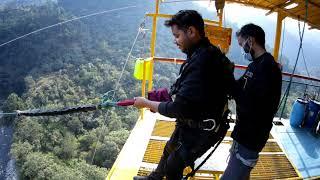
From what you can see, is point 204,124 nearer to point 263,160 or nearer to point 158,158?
point 158,158

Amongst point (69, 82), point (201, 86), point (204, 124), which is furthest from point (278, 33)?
point (69, 82)

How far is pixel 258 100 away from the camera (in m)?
2.55

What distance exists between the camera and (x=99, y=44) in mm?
110062

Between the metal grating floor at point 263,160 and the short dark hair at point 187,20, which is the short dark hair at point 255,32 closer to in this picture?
the short dark hair at point 187,20

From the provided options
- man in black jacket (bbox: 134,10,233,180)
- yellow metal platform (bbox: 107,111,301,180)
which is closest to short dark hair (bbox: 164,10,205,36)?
man in black jacket (bbox: 134,10,233,180)

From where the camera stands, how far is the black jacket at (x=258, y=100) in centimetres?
254

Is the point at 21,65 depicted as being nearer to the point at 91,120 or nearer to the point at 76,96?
the point at 76,96

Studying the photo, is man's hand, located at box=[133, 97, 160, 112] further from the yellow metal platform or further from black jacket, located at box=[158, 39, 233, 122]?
the yellow metal platform

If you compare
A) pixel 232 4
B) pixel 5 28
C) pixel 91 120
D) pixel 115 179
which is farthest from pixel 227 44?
pixel 5 28

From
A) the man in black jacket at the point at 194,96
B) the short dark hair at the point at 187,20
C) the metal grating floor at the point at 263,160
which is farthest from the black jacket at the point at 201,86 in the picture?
the metal grating floor at the point at 263,160

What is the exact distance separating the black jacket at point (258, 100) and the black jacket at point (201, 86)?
10.7 inches

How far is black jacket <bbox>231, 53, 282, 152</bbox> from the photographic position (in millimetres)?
2535

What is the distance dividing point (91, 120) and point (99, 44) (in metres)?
44.5

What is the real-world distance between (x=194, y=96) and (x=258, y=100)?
→ 64 centimetres
